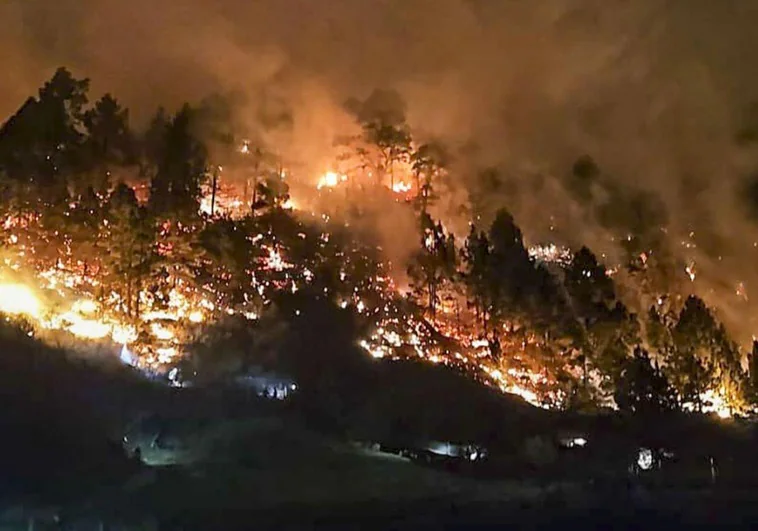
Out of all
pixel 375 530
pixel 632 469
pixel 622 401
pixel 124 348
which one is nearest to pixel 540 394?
pixel 622 401

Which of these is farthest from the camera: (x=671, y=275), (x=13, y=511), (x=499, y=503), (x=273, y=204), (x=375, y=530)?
(x=671, y=275)

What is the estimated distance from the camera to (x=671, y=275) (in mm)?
90562

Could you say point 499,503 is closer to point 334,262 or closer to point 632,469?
point 632,469

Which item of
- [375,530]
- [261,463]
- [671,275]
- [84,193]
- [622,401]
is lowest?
[375,530]

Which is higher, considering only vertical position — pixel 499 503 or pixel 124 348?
pixel 124 348

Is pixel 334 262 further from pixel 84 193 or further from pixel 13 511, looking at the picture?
pixel 13 511

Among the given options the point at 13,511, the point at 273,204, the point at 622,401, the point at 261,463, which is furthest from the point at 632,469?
the point at 273,204

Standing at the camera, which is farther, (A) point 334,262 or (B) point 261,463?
(A) point 334,262

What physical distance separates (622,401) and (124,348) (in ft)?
99.4

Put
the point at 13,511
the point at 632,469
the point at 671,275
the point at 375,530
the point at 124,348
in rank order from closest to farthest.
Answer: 1. the point at 13,511
2. the point at 375,530
3. the point at 632,469
4. the point at 124,348
5. the point at 671,275

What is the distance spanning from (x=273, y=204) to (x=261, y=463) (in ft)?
150

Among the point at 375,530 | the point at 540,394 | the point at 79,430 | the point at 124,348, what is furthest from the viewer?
the point at 540,394

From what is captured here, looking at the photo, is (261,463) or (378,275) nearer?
(261,463)

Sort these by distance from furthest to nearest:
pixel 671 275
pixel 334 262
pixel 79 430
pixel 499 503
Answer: pixel 671 275, pixel 334 262, pixel 499 503, pixel 79 430
